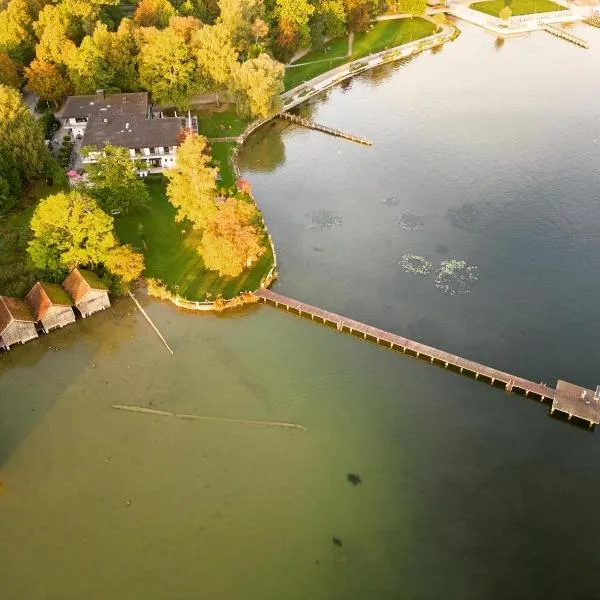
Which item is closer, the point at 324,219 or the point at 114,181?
the point at 114,181

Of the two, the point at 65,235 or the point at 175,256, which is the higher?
the point at 65,235

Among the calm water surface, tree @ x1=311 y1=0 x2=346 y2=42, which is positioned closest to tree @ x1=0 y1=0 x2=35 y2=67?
tree @ x1=311 y1=0 x2=346 y2=42

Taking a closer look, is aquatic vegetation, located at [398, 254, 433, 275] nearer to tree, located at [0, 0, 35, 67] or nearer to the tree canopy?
the tree canopy

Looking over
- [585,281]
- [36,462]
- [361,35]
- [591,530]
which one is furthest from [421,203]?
[361,35]

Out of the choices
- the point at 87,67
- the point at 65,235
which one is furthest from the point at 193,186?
the point at 87,67

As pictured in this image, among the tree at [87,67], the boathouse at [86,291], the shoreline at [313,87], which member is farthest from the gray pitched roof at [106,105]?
the boathouse at [86,291]

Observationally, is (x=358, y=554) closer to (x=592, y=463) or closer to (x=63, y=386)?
(x=592, y=463)

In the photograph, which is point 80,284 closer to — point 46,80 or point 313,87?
point 46,80
